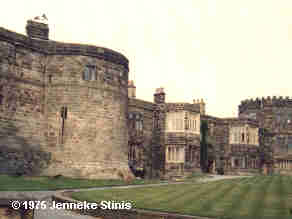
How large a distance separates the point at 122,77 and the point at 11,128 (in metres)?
9.64

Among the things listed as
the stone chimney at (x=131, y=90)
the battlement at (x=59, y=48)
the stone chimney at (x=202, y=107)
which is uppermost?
the battlement at (x=59, y=48)

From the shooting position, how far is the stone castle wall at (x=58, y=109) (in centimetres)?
2970

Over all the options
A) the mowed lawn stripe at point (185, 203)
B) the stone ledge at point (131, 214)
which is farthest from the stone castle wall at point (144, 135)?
the stone ledge at point (131, 214)

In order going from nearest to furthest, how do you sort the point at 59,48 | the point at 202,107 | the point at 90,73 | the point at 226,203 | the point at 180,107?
the point at 226,203 → the point at 59,48 → the point at 90,73 → the point at 180,107 → the point at 202,107

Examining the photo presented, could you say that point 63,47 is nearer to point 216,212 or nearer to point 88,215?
point 88,215

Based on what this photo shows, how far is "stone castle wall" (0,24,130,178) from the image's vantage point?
2970 centimetres

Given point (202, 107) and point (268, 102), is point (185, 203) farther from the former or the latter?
point (268, 102)

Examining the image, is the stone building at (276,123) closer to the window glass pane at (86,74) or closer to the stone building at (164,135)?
the stone building at (164,135)

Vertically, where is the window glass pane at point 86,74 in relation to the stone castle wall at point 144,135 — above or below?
above

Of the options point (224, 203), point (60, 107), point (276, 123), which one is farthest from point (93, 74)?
point (276, 123)

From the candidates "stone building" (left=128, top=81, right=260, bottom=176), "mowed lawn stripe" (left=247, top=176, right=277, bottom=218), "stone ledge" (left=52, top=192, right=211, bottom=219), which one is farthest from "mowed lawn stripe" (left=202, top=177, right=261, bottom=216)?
"stone building" (left=128, top=81, right=260, bottom=176)

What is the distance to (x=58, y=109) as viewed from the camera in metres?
32.1

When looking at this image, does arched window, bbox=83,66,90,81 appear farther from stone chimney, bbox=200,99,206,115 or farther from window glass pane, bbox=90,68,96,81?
stone chimney, bbox=200,99,206,115

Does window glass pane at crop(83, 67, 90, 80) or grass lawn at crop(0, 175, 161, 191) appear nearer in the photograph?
grass lawn at crop(0, 175, 161, 191)
